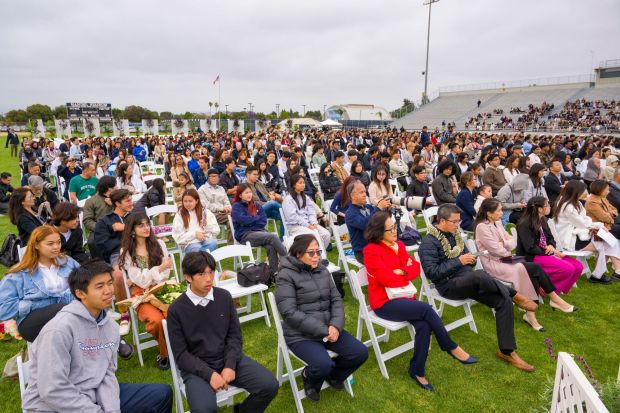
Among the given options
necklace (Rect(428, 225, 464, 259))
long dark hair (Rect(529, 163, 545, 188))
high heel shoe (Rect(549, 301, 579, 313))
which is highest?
long dark hair (Rect(529, 163, 545, 188))

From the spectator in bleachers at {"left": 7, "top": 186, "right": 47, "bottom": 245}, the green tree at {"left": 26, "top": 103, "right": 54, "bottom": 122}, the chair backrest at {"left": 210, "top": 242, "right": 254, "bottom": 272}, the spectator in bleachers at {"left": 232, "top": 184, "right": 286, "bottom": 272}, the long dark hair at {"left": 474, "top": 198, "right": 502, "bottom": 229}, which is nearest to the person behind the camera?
the chair backrest at {"left": 210, "top": 242, "right": 254, "bottom": 272}

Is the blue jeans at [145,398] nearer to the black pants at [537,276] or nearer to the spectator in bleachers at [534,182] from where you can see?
the black pants at [537,276]

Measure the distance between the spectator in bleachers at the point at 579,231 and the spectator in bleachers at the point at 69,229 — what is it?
6.48 metres

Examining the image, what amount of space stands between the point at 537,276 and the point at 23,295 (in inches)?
212

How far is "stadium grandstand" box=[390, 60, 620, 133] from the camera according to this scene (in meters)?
30.9

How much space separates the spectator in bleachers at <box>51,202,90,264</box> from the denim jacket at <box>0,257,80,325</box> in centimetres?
108

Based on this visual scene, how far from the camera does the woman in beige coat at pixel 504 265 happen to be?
462 cm

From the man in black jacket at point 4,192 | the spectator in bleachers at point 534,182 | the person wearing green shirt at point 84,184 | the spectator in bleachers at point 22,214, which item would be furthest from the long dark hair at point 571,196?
the man in black jacket at point 4,192

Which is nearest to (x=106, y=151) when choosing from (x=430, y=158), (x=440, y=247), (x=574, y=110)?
(x=430, y=158)

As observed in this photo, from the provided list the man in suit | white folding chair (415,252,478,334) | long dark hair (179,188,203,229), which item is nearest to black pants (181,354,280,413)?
white folding chair (415,252,478,334)

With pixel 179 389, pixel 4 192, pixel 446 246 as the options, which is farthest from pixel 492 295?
pixel 4 192

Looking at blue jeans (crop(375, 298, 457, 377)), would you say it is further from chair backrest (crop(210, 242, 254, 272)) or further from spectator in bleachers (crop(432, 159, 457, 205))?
spectator in bleachers (crop(432, 159, 457, 205))

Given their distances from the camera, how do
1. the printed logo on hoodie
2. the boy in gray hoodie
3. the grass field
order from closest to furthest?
the boy in gray hoodie < the printed logo on hoodie < the grass field

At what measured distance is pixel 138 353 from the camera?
12.4 feet
